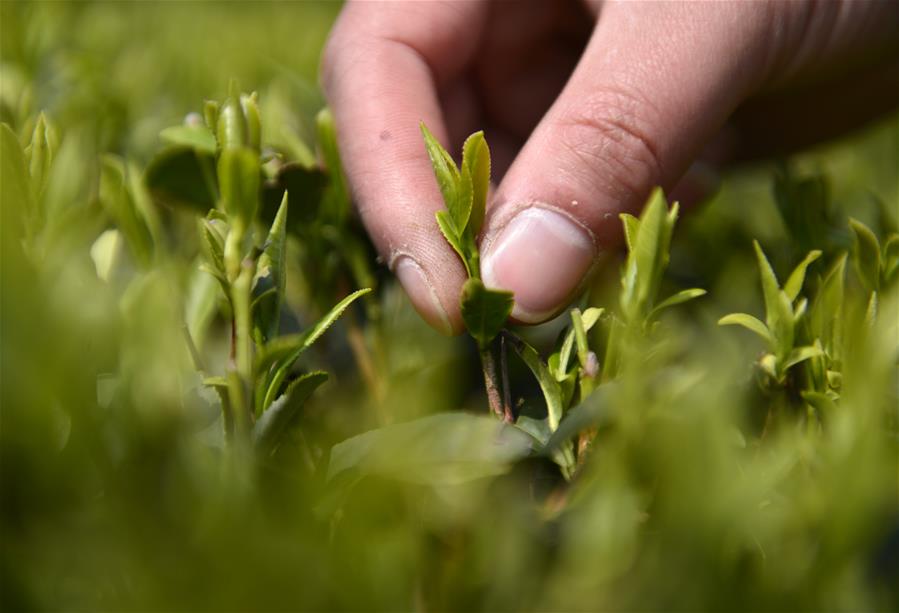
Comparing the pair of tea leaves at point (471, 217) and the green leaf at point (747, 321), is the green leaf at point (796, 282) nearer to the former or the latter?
the green leaf at point (747, 321)

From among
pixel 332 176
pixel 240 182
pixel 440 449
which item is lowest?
pixel 332 176

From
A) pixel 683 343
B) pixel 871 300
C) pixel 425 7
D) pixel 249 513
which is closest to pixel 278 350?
pixel 249 513

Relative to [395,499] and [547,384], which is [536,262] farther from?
[395,499]

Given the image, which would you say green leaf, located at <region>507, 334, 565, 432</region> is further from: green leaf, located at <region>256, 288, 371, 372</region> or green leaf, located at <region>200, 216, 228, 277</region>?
green leaf, located at <region>200, 216, 228, 277</region>

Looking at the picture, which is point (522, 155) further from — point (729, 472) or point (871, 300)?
point (729, 472)

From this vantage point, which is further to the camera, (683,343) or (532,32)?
(532,32)

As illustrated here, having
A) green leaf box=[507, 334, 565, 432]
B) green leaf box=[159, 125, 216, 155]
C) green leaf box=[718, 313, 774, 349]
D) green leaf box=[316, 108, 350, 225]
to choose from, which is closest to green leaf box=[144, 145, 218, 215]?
green leaf box=[159, 125, 216, 155]

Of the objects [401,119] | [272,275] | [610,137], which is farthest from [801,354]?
[401,119]

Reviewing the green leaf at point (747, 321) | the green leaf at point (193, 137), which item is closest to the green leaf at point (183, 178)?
the green leaf at point (193, 137)
